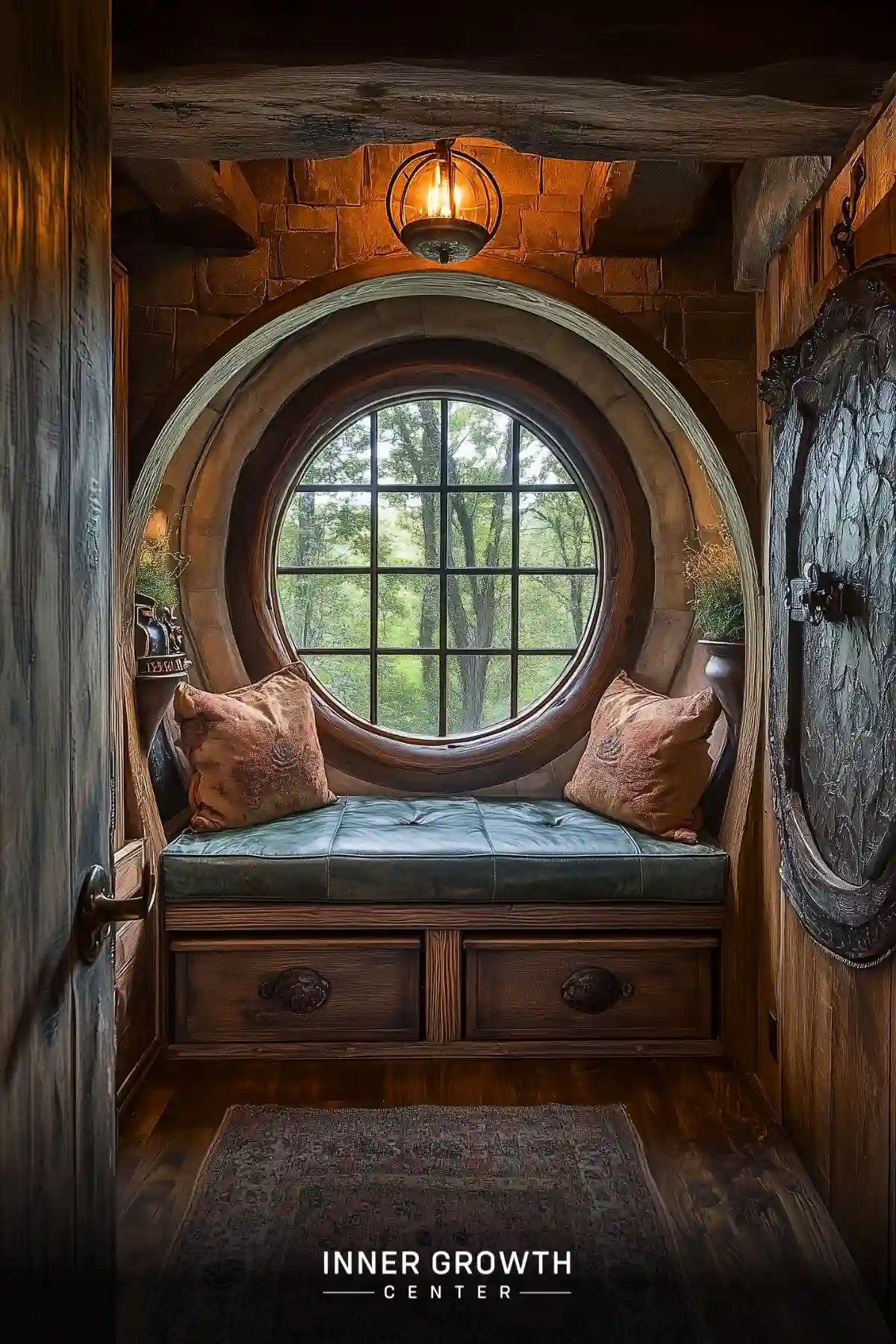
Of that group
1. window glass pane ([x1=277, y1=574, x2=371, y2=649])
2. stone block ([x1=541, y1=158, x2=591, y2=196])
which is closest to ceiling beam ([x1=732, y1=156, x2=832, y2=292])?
stone block ([x1=541, y1=158, x2=591, y2=196])

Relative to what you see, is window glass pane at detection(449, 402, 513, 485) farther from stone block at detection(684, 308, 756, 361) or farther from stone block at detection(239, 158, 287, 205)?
stone block at detection(239, 158, 287, 205)

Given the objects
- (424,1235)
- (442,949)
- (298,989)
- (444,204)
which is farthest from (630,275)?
(424,1235)

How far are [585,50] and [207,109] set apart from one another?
2.45 feet

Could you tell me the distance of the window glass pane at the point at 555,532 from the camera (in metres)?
3.90

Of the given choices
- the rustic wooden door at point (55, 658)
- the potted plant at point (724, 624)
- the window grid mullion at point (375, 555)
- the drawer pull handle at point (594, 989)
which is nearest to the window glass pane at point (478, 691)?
the window grid mullion at point (375, 555)

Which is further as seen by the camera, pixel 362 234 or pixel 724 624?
pixel 724 624

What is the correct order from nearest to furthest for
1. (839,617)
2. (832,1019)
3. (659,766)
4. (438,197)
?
(839,617) < (832,1019) < (438,197) < (659,766)

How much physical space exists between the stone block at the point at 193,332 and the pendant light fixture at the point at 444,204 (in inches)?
22.7

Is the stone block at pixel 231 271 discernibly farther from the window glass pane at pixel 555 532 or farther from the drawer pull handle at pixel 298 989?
the drawer pull handle at pixel 298 989

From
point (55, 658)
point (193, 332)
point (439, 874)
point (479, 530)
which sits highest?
point (193, 332)

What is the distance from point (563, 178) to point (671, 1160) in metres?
2.67

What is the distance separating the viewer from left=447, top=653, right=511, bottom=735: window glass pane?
3947mm

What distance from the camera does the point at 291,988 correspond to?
9.65 ft

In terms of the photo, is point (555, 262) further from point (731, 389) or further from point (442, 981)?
point (442, 981)
